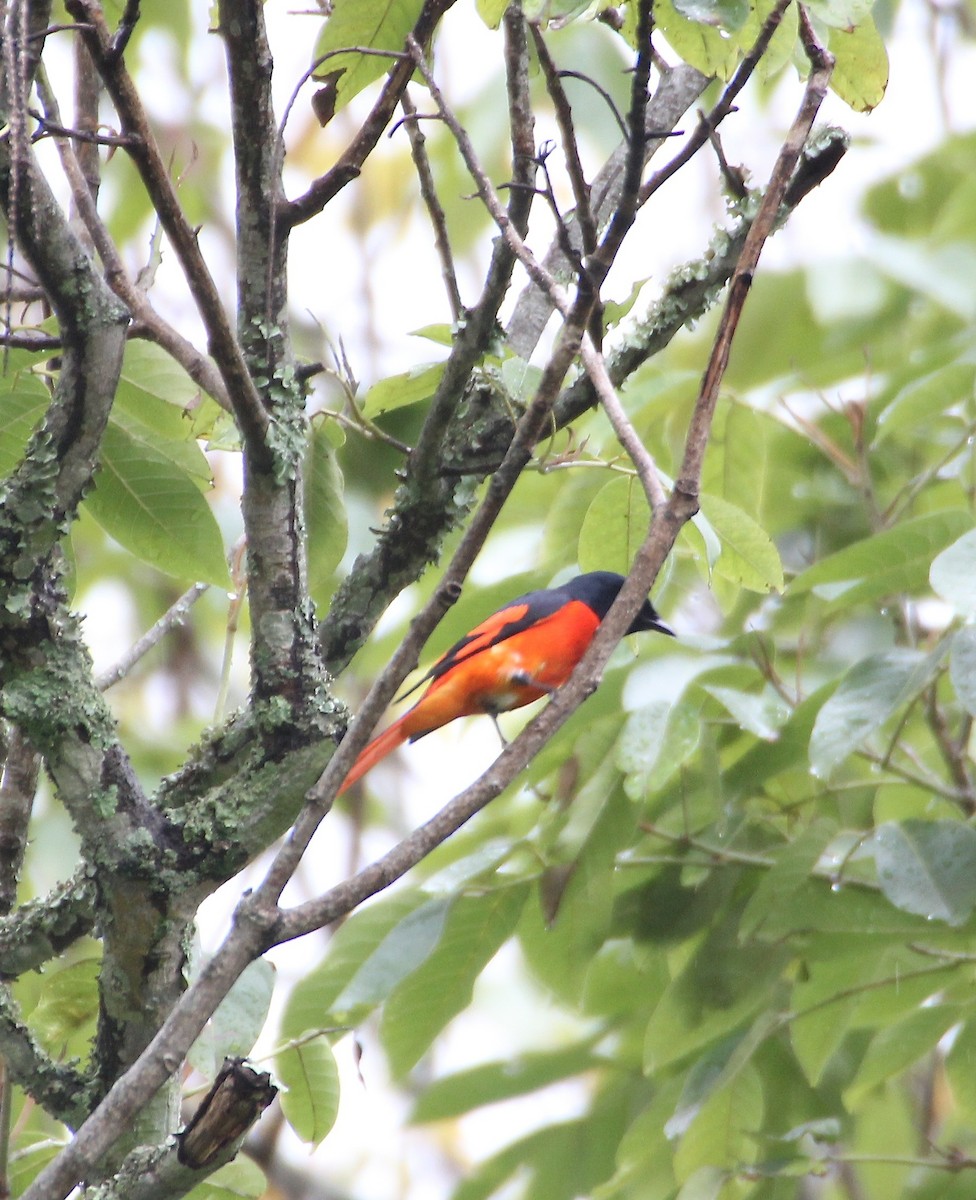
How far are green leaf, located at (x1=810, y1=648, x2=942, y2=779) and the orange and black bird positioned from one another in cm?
120

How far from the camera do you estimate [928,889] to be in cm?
249

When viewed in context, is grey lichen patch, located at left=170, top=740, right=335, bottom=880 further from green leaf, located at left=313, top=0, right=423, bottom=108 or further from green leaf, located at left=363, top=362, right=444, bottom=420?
green leaf, located at left=313, top=0, right=423, bottom=108

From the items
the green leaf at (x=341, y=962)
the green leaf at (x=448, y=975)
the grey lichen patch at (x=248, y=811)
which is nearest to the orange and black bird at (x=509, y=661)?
the green leaf at (x=341, y=962)

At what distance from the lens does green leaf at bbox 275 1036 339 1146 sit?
8.35 feet

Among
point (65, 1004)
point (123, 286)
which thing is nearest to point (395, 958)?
point (65, 1004)

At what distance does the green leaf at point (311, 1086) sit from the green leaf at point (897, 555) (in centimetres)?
135

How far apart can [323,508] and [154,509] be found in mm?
305

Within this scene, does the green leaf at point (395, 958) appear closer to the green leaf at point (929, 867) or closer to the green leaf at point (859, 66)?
the green leaf at point (929, 867)

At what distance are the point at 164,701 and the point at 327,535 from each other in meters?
5.43

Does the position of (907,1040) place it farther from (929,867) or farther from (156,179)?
(156,179)

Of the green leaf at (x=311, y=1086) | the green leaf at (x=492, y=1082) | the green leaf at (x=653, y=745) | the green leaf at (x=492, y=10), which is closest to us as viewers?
the green leaf at (x=492, y=10)

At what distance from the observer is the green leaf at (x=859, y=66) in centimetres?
220

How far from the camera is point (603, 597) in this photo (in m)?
4.25

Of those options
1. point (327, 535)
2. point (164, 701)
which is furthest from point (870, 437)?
point (164, 701)
